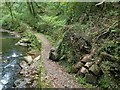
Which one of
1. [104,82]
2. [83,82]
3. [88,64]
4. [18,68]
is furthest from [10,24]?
[104,82]

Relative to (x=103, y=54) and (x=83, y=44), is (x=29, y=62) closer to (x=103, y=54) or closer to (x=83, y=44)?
(x=83, y=44)

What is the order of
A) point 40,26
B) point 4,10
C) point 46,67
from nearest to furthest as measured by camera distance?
point 46,67 → point 40,26 → point 4,10

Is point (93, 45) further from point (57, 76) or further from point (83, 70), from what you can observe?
point (57, 76)

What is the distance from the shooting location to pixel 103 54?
10562 millimetres

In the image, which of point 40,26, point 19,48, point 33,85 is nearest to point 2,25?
point 40,26

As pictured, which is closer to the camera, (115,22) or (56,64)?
(115,22)

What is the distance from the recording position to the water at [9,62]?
1240cm

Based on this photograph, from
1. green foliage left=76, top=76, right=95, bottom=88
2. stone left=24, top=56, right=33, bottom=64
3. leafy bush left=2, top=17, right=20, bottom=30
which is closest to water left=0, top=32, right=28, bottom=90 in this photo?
stone left=24, top=56, right=33, bottom=64

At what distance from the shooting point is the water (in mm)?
12398

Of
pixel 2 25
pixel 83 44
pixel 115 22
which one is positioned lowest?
pixel 2 25

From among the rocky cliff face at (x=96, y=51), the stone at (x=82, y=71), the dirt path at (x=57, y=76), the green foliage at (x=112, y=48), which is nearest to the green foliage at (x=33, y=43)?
the dirt path at (x=57, y=76)

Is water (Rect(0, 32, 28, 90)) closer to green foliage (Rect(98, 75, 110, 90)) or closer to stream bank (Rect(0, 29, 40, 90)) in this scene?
stream bank (Rect(0, 29, 40, 90))

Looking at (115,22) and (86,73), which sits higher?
(115,22)

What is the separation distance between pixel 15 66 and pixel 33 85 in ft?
14.1
